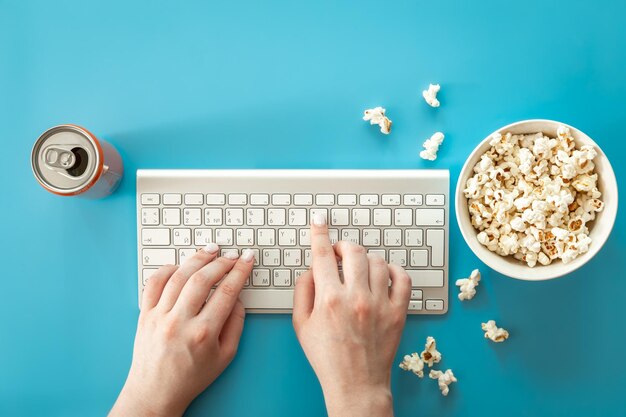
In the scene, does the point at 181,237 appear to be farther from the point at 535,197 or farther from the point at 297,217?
the point at 535,197

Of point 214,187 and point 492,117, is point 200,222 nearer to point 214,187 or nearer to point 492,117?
point 214,187

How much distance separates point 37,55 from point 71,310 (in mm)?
485

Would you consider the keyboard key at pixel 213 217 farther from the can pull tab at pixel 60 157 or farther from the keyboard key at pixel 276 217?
the can pull tab at pixel 60 157

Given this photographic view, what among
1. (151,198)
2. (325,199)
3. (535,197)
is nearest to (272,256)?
(325,199)

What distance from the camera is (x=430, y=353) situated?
846 mm

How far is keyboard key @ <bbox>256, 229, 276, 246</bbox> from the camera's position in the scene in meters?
0.82

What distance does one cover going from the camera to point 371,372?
75cm

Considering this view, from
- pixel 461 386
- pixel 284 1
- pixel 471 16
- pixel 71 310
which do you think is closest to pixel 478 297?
pixel 461 386

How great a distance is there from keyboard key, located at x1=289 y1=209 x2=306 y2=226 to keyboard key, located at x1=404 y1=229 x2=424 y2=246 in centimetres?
18

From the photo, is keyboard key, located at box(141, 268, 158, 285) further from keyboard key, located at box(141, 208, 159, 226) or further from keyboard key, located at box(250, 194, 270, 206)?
keyboard key, located at box(250, 194, 270, 206)

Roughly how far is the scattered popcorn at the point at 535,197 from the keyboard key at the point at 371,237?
0.53 feet

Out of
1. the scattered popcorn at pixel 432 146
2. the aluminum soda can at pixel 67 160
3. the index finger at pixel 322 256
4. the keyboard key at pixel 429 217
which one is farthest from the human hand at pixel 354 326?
the aluminum soda can at pixel 67 160

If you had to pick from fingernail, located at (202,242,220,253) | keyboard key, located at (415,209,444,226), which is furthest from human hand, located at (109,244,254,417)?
keyboard key, located at (415,209,444,226)

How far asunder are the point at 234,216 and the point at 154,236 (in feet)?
0.49
